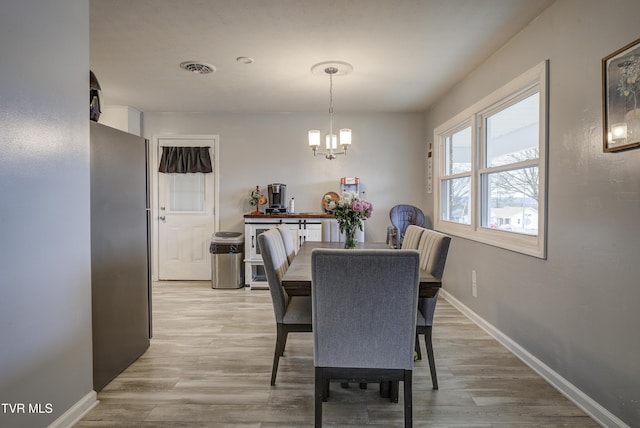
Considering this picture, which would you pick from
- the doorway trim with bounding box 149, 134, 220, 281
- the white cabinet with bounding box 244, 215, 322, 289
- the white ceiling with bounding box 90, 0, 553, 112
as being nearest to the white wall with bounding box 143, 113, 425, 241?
the doorway trim with bounding box 149, 134, 220, 281

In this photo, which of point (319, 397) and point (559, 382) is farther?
point (559, 382)

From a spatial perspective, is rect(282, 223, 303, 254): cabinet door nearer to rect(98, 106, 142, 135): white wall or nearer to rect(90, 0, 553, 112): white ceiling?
rect(90, 0, 553, 112): white ceiling

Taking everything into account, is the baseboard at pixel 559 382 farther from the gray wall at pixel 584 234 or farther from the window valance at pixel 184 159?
the window valance at pixel 184 159

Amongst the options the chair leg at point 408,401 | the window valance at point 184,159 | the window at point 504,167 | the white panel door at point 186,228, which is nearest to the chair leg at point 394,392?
the chair leg at point 408,401

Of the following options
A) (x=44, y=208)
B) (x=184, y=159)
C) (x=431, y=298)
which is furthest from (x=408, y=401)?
(x=184, y=159)

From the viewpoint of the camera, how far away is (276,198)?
488 cm

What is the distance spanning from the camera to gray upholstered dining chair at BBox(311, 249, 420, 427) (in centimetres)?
152

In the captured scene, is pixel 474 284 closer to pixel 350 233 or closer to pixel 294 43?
pixel 350 233

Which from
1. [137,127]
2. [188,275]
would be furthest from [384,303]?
[137,127]

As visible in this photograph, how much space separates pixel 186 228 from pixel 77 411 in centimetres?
343

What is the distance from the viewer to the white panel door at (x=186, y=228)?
5.12 metres

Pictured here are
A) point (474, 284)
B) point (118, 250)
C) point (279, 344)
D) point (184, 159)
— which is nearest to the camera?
point (279, 344)

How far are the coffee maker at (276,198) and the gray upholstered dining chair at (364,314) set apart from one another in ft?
10.9

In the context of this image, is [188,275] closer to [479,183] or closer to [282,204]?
[282,204]
